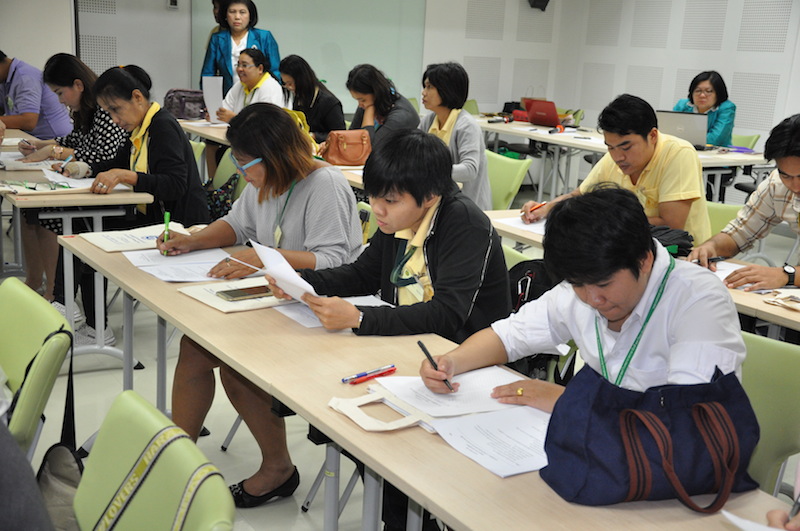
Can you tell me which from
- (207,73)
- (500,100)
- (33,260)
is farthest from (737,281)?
(500,100)

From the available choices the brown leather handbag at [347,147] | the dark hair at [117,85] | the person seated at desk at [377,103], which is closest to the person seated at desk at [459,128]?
the person seated at desk at [377,103]

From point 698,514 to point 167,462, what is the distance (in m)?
0.88

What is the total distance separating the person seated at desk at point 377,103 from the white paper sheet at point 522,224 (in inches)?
57.6

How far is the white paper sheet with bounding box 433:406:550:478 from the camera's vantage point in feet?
4.91

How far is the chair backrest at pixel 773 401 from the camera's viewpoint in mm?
1864

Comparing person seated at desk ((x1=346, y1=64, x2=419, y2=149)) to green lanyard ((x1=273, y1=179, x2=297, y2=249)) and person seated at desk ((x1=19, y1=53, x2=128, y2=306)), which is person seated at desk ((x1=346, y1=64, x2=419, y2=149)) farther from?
green lanyard ((x1=273, y1=179, x2=297, y2=249))

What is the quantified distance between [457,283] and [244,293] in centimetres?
70

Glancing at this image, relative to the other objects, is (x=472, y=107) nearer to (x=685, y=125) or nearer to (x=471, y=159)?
(x=685, y=125)

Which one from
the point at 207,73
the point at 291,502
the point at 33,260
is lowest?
the point at 291,502

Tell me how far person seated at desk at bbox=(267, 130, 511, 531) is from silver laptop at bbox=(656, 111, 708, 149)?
4.73 meters

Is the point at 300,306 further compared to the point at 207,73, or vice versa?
the point at 207,73

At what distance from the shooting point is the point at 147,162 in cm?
393

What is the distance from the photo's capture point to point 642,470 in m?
1.33

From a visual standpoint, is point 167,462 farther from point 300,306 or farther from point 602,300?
point 300,306
